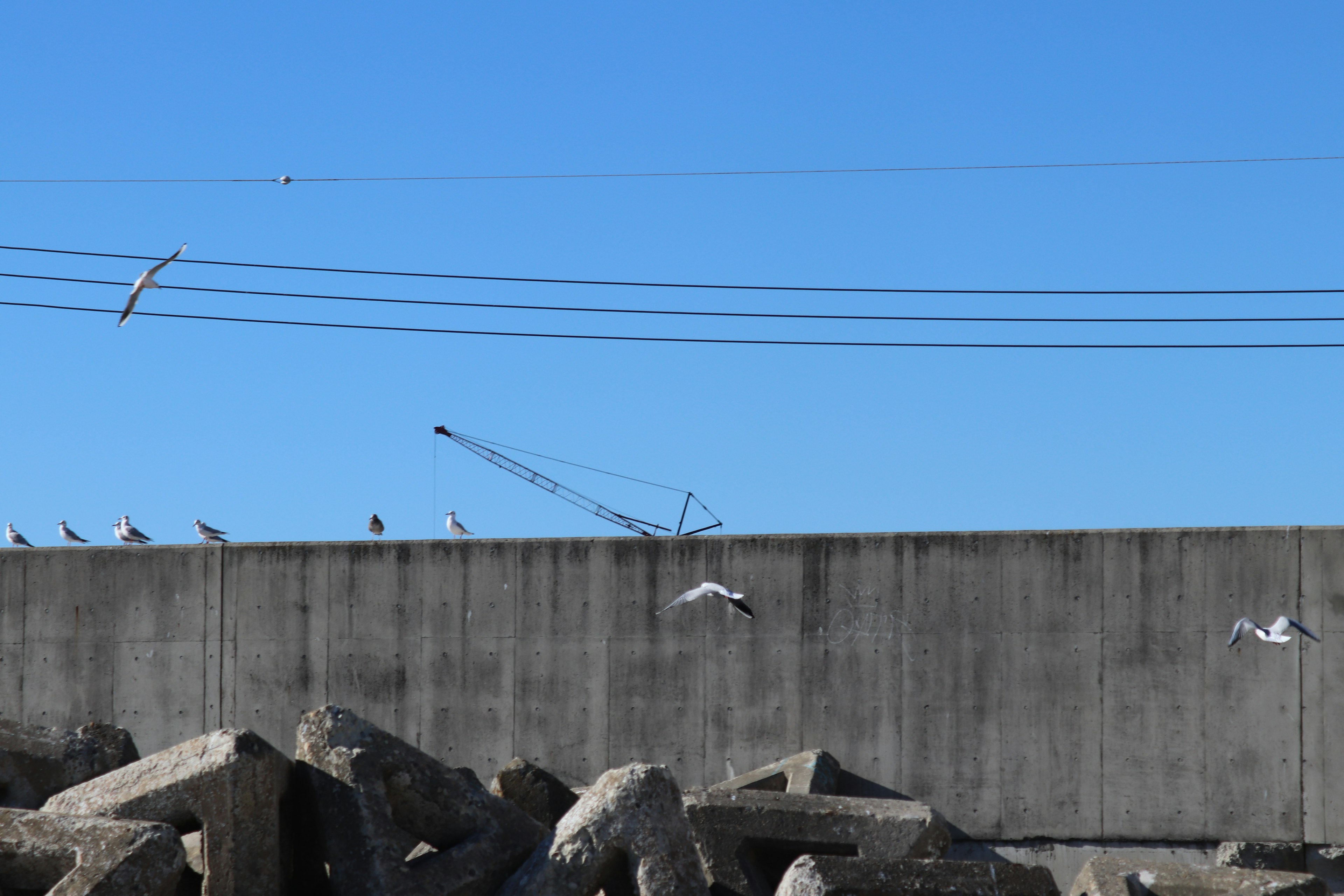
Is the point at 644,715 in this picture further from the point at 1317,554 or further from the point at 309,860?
the point at 1317,554

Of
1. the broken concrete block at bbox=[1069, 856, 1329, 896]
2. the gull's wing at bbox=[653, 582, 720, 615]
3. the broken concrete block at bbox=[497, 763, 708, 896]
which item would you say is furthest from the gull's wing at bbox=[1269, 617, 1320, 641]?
the broken concrete block at bbox=[497, 763, 708, 896]

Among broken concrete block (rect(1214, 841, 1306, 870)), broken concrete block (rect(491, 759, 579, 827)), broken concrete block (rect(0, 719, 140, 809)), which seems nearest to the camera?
broken concrete block (rect(0, 719, 140, 809))

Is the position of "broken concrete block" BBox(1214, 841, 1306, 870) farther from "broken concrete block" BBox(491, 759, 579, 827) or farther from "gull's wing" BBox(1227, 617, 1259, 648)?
"broken concrete block" BBox(491, 759, 579, 827)

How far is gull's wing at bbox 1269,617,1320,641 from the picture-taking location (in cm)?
960

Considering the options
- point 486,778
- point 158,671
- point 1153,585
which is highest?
point 1153,585

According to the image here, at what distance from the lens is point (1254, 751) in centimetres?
1031

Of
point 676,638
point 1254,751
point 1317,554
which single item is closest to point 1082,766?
point 1254,751

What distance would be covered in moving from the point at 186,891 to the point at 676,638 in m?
4.99

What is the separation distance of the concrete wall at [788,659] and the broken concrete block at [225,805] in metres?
4.35

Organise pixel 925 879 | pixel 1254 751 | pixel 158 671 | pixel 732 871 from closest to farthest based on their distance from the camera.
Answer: pixel 925 879
pixel 732 871
pixel 1254 751
pixel 158 671

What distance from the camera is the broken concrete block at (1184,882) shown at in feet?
24.1

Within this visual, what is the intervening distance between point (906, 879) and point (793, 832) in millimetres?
1598

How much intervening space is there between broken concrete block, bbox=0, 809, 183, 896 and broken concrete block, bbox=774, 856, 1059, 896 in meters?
3.02

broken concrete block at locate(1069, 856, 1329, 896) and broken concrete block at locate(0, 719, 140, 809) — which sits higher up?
broken concrete block at locate(0, 719, 140, 809)
